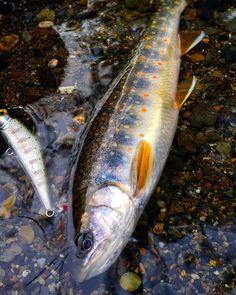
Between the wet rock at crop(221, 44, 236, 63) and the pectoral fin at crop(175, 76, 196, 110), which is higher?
the pectoral fin at crop(175, 76, 196, 110)

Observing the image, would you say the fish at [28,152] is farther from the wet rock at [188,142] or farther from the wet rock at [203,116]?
the wet rock at [203,116]

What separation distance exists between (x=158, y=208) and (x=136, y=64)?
1.61 metres

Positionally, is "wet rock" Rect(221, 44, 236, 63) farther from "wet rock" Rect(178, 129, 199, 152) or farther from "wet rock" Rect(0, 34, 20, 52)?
"wet rock" Rect(0, 34, 20, 52)

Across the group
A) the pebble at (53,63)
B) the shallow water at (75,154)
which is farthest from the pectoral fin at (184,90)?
the pebble at (53,63)

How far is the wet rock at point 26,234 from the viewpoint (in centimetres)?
401

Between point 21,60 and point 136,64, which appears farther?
point 21,60

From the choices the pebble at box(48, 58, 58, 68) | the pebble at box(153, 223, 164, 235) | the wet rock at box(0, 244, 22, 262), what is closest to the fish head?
the pebble at box(153, 223, 164, 235)

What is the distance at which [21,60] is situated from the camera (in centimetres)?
566

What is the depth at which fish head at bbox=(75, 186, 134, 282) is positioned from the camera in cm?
345

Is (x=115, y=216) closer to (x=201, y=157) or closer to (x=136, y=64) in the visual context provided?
(x=201, y=157)

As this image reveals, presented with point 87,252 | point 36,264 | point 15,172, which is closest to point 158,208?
point 87,252

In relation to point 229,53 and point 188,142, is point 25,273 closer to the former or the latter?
point 188,142

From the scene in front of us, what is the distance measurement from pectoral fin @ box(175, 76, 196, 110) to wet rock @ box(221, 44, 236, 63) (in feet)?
2.37

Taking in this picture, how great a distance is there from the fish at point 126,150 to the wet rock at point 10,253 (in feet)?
2.20
